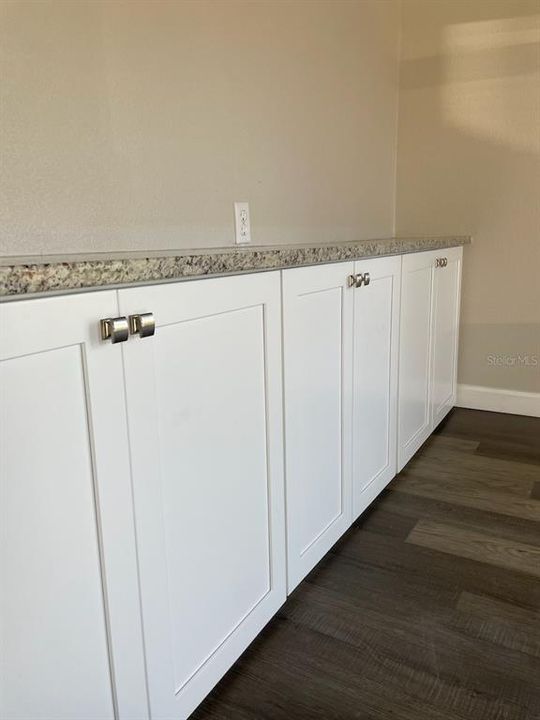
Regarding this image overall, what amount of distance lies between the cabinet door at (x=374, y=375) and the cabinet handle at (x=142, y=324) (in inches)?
34.5

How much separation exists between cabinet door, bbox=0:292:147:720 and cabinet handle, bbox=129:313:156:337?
39mm

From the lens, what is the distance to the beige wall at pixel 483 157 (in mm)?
2816

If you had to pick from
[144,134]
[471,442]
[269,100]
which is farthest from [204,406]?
[471,442]

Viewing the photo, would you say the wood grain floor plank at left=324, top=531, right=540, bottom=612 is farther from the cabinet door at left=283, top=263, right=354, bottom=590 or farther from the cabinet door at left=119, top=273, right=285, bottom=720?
the cabinet door at left=119, top=273, right=285, bottom=720

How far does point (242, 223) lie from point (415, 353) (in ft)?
2.86

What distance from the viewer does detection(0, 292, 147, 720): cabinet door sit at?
2.41ft

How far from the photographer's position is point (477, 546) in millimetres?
1809

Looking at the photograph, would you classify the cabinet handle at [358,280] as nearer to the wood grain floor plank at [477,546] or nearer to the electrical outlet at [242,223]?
the electrical outlet at [242,223]

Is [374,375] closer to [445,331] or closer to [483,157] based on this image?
[445,331]

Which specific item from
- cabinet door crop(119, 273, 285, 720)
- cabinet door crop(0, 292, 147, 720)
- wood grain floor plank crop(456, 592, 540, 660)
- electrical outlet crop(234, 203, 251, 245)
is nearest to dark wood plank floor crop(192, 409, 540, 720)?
wood grain floor plank crop(456, 592, 540, 660)

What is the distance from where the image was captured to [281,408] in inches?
53.1

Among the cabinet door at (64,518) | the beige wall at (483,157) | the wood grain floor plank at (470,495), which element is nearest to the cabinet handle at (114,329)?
the cabinet door at (64,518)

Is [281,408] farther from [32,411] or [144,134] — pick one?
[144,134]

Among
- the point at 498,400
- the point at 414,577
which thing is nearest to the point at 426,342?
the point at 498,400
